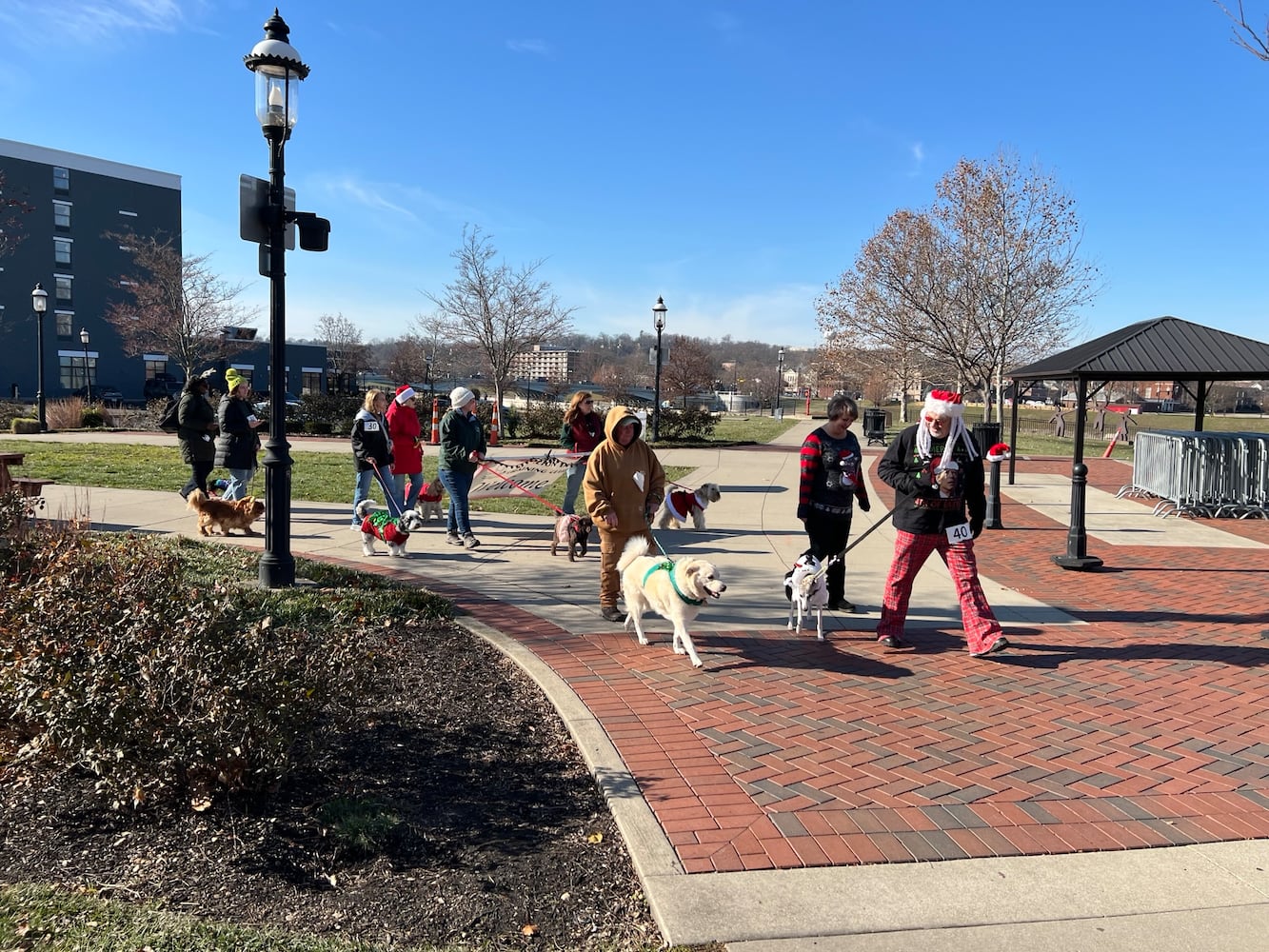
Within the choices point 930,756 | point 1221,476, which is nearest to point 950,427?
point 930,756

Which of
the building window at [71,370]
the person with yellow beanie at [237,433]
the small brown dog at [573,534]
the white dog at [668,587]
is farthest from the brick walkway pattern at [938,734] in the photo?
the building window at [71,370]

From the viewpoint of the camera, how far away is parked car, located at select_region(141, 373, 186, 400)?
56059mm

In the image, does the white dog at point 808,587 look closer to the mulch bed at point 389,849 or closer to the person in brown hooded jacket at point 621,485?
the person in brown hooded jacket at point 621,485

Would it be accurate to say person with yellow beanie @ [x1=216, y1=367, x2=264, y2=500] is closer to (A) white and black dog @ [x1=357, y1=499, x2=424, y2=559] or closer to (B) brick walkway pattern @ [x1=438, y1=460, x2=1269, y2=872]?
(A) white and black dog @ [x1=357, y1=499, x2=424, y2=559]

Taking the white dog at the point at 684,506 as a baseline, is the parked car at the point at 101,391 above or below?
above

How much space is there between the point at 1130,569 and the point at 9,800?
915cm

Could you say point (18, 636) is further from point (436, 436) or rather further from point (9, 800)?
point (436, 436)

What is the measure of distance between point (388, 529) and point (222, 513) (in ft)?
7.43

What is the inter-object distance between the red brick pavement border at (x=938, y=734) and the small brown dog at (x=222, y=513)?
372 centimetres

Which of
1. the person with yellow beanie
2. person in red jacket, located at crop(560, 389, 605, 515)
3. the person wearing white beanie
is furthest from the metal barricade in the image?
the person with yellow beanie

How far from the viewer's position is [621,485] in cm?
621

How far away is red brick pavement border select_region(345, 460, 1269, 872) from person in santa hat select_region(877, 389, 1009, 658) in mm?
322

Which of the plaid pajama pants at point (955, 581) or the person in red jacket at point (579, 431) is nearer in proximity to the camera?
the plaid pajama pants at point (955, 581)

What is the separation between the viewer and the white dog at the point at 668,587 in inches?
212
